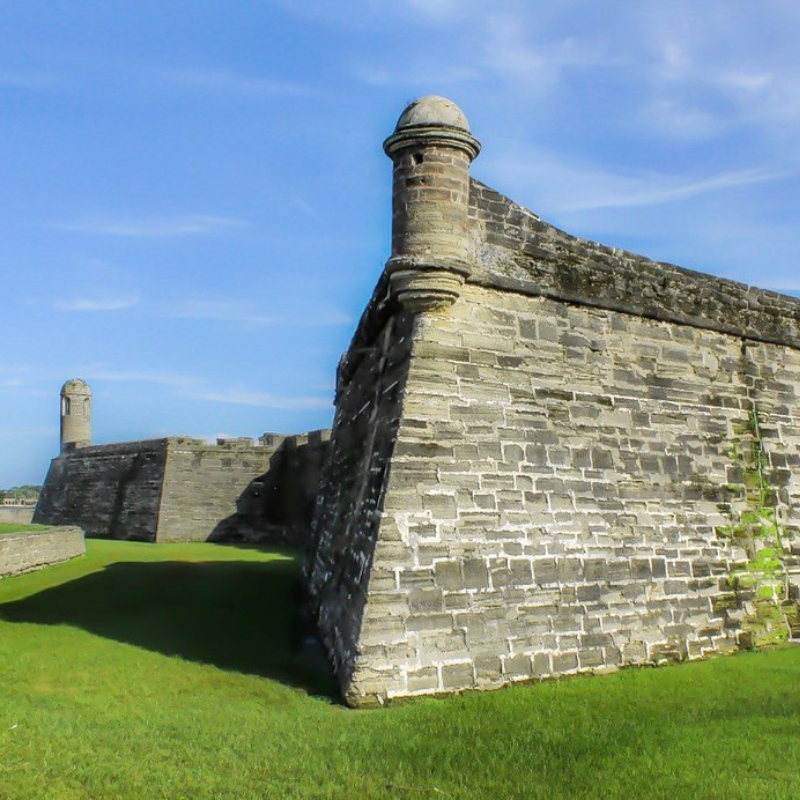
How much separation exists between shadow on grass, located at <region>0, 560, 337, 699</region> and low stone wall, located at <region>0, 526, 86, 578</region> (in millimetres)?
1671

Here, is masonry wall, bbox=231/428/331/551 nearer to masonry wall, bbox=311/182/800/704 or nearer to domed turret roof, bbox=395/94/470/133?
masonry wall, bbox=311/182/800/704

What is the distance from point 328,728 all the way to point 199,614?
4855 millimetres

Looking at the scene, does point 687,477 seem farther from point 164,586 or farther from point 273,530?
point 273,530

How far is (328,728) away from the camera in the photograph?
21.0ft

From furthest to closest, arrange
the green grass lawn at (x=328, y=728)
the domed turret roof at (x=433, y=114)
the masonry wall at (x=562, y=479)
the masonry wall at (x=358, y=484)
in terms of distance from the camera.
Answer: the domed turret roof at (x=433, y=114) < the masonry wall at (x=358, y=484) < the masonry wall at (x=562, y=479) < the green grass lawn at (x=328, y=728)

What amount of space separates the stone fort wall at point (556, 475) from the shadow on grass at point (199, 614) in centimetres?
56

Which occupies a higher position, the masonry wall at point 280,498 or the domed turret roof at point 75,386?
the domed turret roof at point 75,386

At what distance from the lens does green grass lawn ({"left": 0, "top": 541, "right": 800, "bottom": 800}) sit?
5297 millimetres

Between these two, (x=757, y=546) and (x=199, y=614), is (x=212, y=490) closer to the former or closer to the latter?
(x=199, y=614)

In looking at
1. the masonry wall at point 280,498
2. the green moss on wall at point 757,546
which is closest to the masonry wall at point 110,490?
the masonry wall at point 280,498

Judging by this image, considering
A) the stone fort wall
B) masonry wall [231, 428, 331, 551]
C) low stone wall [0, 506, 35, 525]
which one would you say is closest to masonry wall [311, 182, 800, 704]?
the stone fort wall

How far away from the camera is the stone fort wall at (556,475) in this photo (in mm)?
7582

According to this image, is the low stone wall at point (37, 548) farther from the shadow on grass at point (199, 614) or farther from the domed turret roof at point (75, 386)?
the domed turret roof at point (75, 386)

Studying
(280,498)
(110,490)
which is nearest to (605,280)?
(280,498)
